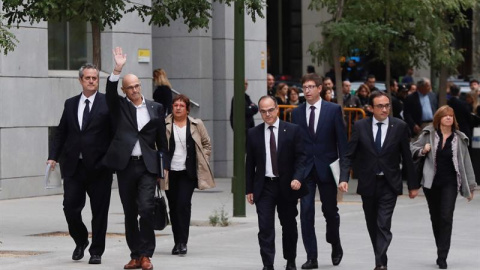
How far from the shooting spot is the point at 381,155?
11.5 meters

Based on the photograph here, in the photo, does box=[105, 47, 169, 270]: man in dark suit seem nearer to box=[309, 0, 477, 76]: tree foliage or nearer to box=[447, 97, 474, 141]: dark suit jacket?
box=[309, 0, 477, 76]: tree foliage

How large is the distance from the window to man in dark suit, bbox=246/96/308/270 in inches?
379

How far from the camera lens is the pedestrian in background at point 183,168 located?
506 inches

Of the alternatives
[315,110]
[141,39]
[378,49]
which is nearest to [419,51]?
[378,49]

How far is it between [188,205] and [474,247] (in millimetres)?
3232

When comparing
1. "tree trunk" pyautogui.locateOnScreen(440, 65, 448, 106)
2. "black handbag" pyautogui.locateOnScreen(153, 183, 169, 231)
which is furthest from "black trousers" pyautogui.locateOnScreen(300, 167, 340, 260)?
"tree trunk" pyautogui.locateOnScreen(440, 65, 448, 106)

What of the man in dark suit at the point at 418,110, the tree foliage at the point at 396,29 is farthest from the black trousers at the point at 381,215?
the man in dark suit at the point at 418,110

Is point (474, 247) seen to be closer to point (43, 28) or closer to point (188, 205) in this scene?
point (188, 205)

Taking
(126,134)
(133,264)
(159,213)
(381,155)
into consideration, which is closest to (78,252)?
(133,264)

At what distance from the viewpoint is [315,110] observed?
12.1m

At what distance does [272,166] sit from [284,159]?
13cm

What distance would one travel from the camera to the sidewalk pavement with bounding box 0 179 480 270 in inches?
477

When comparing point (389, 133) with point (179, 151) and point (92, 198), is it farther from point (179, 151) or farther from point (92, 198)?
point (92, 198)

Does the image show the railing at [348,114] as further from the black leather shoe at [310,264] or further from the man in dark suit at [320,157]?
the black leather shoe at [310,264]
